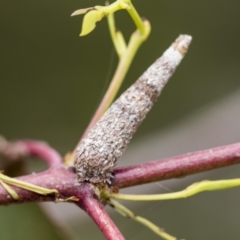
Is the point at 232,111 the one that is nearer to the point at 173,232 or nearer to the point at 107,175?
the point at 173,232

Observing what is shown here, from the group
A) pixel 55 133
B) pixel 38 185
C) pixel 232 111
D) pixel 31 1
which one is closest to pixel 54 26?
pixel 31 1

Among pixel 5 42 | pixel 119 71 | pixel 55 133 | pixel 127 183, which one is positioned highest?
pixel 5 42

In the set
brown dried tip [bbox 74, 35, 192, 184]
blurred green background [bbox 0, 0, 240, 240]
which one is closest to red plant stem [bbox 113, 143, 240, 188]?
brown dried tip [bbox 74, 35, 192, 184]

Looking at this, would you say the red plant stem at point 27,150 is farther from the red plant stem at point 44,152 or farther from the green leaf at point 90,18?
the green leaf at point 90,18

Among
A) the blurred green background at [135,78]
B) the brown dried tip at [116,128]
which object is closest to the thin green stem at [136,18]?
the brown dried tip at [116,128]

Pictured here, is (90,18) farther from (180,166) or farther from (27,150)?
(27,150)

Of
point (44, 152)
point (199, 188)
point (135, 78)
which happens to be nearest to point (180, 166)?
point (199, 188)

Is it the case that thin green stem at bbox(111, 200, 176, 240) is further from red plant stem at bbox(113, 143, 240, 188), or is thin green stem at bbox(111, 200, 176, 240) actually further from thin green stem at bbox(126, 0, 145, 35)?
thin green stem at bbox(126, 0, 145, 35)
